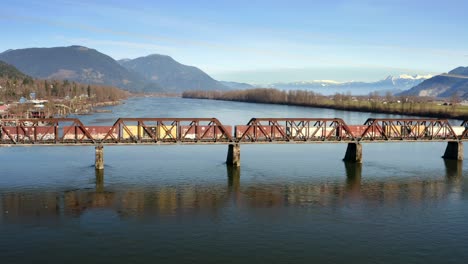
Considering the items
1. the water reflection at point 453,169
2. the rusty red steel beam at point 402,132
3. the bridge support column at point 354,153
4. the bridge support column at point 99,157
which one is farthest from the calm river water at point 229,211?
the rusty red steel beam at point 402,132

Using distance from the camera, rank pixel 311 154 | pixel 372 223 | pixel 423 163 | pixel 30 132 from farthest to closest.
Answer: pixel 311 154 < pixel 423 163 < pixel 30 132 < pixel 372 223

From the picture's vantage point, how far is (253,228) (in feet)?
151

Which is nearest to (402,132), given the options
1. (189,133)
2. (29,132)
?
(189,133)

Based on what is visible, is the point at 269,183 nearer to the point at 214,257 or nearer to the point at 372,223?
the point at 372,223

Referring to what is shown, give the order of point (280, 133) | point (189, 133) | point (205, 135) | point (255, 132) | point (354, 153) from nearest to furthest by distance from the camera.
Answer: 1. point (255, 132)
2. point (189, 133)
3. point (205, 135)
4. point (280, 133)
5. point (354, 153)

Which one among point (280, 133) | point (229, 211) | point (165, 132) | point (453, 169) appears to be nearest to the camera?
point (229, 211)

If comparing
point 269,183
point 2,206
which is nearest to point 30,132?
point 2,206

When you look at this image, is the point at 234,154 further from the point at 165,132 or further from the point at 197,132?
the point at 165,132

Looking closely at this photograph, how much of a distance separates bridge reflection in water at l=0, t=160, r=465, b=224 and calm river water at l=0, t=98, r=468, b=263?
13 centimetres

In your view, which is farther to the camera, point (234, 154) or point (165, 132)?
point (165, 132)

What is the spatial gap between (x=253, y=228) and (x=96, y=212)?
58.0 ft

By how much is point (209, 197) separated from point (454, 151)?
180ft

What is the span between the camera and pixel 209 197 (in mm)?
57688

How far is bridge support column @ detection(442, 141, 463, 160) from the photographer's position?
86.9 meters
